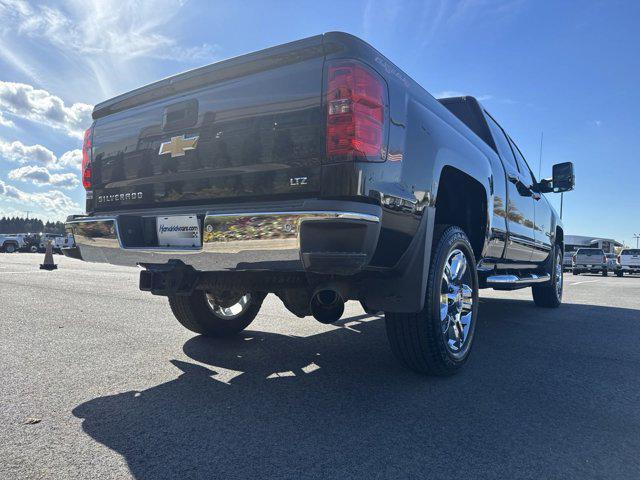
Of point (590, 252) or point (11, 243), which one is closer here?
point (590, 252)

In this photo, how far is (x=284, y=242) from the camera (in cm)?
210

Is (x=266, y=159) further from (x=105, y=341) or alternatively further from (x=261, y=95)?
(x=105, y=341)

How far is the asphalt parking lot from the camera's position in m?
1.82

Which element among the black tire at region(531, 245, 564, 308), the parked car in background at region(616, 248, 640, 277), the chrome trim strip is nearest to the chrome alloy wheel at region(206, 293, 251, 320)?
the chrome trim strip

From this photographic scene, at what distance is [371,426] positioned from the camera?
219 cm

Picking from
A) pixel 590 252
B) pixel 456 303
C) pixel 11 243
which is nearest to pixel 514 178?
pixel 456 303

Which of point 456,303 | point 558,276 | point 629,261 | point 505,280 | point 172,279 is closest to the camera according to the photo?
point 172,279

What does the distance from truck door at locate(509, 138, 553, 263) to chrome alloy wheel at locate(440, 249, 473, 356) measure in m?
2.56

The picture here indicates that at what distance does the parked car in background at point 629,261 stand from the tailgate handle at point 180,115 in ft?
95.2


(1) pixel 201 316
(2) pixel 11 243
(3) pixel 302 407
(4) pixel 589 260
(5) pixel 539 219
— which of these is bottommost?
(2) pixel 11 243

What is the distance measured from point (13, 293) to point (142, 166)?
543 centimetres

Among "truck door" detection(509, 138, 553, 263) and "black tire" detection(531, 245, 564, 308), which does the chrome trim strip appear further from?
"black tire" detection(531, 245, 564, 308)

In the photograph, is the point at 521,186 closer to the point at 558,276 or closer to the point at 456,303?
the point at 456,303

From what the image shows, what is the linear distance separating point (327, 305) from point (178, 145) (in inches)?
49.6
